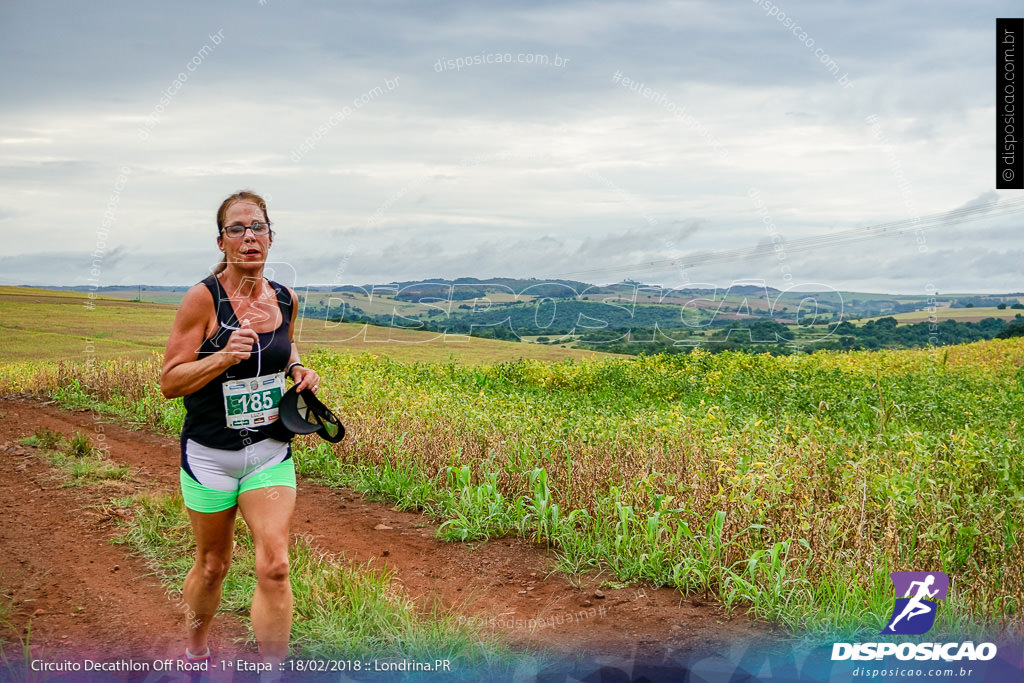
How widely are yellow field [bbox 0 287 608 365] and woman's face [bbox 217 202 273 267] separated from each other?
6.29 metres

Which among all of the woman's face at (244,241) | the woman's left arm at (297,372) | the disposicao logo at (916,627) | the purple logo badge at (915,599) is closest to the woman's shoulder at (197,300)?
the woman's face at (244,241)

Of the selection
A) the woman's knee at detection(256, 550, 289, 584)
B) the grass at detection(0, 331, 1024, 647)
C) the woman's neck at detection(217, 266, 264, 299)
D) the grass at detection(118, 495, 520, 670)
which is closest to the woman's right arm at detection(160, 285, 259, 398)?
the woman's neck at detection(217, 266, 264, 299)

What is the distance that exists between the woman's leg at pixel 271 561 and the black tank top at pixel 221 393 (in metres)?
0.24

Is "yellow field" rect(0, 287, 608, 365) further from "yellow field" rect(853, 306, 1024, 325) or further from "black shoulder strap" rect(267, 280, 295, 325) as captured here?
"yellow field" rect(853, 306, 1024, 325)

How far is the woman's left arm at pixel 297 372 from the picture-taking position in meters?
3.64

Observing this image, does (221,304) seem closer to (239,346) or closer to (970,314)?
(239,346)

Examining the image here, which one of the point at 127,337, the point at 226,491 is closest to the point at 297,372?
the point at 226,491

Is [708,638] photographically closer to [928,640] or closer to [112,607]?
[928,640]

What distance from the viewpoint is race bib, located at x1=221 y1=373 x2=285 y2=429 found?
11.7 ft

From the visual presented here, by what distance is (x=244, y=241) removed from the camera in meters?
3.64

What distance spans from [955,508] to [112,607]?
5497 mm

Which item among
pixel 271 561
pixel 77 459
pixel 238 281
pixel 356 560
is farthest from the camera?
pixel 77 459

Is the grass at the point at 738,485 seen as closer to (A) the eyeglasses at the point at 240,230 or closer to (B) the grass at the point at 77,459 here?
(B) the grass at the point at 77,459

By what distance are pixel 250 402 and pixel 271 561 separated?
0.68 m
